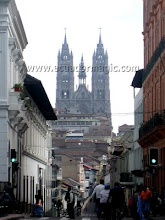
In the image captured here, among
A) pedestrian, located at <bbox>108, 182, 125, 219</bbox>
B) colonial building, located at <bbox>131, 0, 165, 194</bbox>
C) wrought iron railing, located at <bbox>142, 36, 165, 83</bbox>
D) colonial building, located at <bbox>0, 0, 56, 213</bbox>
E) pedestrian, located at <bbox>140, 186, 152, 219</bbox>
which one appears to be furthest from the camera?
colonial building, located at <bbox>131, 0, 165, 194</bbox>

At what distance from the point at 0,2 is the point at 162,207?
12807mm

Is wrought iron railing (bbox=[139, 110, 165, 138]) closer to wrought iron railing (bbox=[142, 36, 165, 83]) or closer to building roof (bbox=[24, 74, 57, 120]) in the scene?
wrought iron railing (bbox=[142, 36, 165, 83])

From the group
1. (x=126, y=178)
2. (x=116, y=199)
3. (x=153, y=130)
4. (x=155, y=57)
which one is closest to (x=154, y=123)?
(x=153, y=130)

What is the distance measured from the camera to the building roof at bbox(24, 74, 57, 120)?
5919 centimetres

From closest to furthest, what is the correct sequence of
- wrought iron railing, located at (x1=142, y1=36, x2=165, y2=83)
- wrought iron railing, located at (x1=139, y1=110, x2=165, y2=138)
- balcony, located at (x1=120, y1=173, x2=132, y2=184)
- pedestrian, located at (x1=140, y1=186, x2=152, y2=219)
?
pedestrian, located at (x1=140, y1=186, x2=152, y2=219), wrought iron railing, located at (x1=139, y1=110, x2=165, y2=138), wrought iron railing, located at (x1=142, y1=36, x2=165, y2=83), balcony, located at (x1=120, y1=173, x2=132, y2=184)

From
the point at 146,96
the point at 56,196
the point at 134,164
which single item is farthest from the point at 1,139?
the point at 56,196

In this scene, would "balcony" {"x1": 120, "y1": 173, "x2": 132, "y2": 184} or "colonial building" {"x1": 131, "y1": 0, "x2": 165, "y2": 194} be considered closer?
"colonial building" {"x1": 131, "y1": 0, "x2": 165, "y2": 194}

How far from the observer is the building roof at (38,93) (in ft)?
194

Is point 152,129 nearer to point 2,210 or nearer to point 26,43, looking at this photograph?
point 26,43

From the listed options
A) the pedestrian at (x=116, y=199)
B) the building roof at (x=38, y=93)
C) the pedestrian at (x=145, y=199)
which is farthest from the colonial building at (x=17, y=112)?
the pedestrian at (x=116, y=199)

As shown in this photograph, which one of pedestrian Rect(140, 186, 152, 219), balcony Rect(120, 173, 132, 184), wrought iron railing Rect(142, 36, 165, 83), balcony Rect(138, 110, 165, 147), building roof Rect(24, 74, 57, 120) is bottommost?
pedestrian Rect(140, 186, 152, 219)

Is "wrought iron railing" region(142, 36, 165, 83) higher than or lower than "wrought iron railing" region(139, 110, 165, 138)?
higher

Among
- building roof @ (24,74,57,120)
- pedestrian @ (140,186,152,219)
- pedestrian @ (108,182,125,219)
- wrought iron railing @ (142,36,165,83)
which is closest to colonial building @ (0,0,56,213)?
building roof @ (24,74,57,120)

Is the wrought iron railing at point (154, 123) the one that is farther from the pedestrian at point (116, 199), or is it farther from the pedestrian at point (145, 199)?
the pedestrian at point (116, 199)
